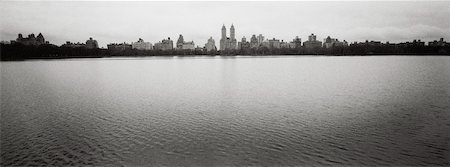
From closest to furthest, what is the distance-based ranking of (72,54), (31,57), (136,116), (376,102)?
1. (136,116)
2. (376,102)
3. (31,57)
4. (72,54)

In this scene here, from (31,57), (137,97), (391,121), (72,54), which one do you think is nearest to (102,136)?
(137,97)

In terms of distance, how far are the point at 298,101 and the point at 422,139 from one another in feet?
36.9

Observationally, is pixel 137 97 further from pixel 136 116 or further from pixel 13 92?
pixel 13 92

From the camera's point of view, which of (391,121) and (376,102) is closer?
(391,121)

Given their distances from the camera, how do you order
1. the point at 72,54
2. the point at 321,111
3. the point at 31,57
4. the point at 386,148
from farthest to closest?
the point at 72,54 < the point at 31,57 < the point at 321,111 < the point at 386,148

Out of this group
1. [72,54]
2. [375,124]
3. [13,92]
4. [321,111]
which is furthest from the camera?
[72,54]

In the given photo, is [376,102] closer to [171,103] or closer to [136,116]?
[171,103]

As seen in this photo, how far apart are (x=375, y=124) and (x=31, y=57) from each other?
499 ft

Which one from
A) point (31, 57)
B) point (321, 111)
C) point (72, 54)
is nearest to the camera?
point (321, 111)

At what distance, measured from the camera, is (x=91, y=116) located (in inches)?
782

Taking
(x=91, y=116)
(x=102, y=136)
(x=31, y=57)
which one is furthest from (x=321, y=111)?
(x=31, y=57)

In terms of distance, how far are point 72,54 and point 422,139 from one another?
170 m

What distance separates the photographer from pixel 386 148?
13.4 meters

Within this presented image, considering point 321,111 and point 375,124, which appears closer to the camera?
point 375,124
